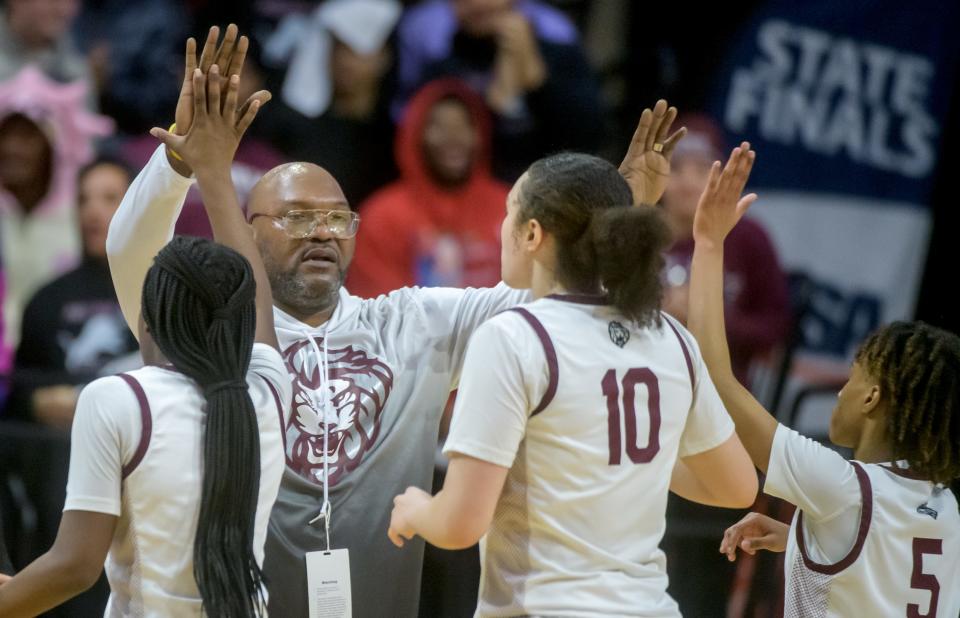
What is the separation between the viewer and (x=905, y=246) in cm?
672

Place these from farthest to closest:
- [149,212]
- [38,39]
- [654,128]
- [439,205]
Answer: [38,39] < [439,205] < [654,128] < [149,212]

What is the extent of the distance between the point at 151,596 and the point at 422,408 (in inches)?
38.9

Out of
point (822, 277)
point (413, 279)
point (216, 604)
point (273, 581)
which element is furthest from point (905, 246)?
point (216, 604)

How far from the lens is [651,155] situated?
3.38 metres

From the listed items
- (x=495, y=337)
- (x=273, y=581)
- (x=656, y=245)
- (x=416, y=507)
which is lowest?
(x=273, y=581)

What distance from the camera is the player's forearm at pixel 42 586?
2.54 metres

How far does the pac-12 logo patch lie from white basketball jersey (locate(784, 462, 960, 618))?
65 centimetres

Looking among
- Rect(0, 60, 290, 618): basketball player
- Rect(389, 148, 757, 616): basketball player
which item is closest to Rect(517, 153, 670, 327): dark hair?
Rect(389, 148, 757, 616): basketball player

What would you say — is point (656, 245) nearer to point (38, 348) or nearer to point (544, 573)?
point (544, 573)

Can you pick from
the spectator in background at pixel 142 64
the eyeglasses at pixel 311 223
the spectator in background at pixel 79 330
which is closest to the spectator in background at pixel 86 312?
the spectator in background at pixel 79 330

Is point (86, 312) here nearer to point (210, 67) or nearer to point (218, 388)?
point (210, 67)

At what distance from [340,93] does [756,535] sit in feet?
12.7

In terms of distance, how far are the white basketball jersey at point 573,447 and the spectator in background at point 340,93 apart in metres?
3.81

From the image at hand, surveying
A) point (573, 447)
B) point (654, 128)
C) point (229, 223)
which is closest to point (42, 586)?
point (229, 223)
